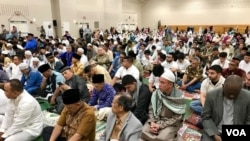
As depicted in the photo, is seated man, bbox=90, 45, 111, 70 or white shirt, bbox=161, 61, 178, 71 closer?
white shirt, bbox=161, 61, 178, 71

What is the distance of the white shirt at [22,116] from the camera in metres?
2.90

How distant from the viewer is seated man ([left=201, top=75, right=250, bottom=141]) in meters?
2.40

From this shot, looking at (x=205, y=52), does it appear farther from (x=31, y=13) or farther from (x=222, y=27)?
(x=222, y=27)

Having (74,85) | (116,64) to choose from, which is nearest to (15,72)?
(74,85)

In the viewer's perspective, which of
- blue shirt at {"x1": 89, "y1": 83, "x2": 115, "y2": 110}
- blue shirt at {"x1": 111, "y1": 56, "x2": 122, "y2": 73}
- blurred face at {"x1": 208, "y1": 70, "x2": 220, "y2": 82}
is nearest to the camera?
blurred face at {"x1": 208, "y1": 70, "x2": 220, "y2": 82}

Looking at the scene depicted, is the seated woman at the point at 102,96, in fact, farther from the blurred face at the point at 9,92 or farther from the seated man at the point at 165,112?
the blurred face at the point at 9,92

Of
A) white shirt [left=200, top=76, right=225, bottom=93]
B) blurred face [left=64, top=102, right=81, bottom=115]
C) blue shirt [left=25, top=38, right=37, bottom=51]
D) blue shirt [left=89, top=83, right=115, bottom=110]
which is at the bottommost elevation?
blue shirt [left=89, top=83, right=115, bottom=110]

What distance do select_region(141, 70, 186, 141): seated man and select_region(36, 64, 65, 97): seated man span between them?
2.33 meters

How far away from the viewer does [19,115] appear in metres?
2.91

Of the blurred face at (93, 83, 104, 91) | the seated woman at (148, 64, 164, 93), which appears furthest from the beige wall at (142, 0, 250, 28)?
the blurred face at (93, 83, 104, 91)

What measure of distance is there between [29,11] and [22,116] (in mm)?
12319

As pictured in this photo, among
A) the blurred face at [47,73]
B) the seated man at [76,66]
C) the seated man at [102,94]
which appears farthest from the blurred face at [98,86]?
the seated man at [76,66]

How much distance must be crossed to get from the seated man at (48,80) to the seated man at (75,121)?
2.15 metres

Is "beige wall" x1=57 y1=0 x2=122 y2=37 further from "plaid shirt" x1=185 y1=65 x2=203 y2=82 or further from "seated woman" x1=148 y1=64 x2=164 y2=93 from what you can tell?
"seated woman" x1=148 y1=64 x2=164 y2=93
